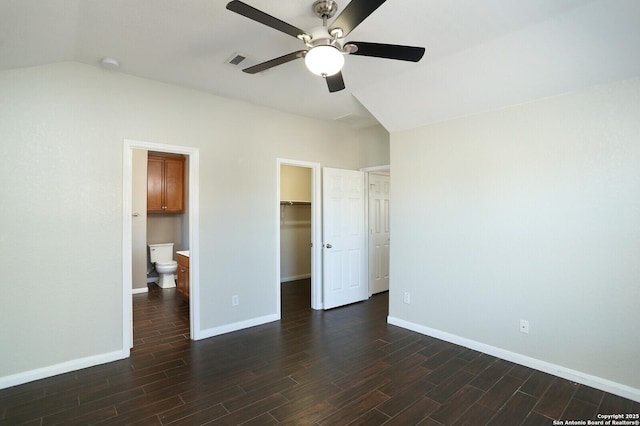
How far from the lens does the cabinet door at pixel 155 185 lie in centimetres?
600

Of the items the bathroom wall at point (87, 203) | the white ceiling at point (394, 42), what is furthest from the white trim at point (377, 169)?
the bathroom wall at point (87, 203)

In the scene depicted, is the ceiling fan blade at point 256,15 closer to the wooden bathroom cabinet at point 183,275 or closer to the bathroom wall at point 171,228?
the wooden bathroom cabinet at point 183,275

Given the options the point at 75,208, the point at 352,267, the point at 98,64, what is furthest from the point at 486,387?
the point at 98,64

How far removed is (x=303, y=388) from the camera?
8.58 feet

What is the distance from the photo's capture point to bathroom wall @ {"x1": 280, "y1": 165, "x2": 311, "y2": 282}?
646 centimetres

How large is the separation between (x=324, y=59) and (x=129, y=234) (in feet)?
8.41

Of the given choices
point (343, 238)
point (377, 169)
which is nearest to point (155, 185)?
point (343, 238)

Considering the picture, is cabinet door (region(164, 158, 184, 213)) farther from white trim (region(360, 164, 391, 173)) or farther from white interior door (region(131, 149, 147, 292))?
white trim (region(360, 164, 391, 173))

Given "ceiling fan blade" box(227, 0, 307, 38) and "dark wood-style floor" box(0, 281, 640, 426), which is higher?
"ceiling fan blade" box(227, 0, 307, 38)

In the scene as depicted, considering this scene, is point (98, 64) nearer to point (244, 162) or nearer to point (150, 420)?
point (244, 162)

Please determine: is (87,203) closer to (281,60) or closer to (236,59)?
(236,59)

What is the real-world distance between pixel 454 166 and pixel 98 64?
3.67m

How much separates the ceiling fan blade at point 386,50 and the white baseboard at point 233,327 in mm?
3220

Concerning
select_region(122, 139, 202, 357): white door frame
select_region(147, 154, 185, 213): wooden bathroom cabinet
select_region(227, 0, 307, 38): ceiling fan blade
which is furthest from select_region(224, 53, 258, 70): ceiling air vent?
select_region(147, 154, 185, 213): wooden bathroom cabinet
